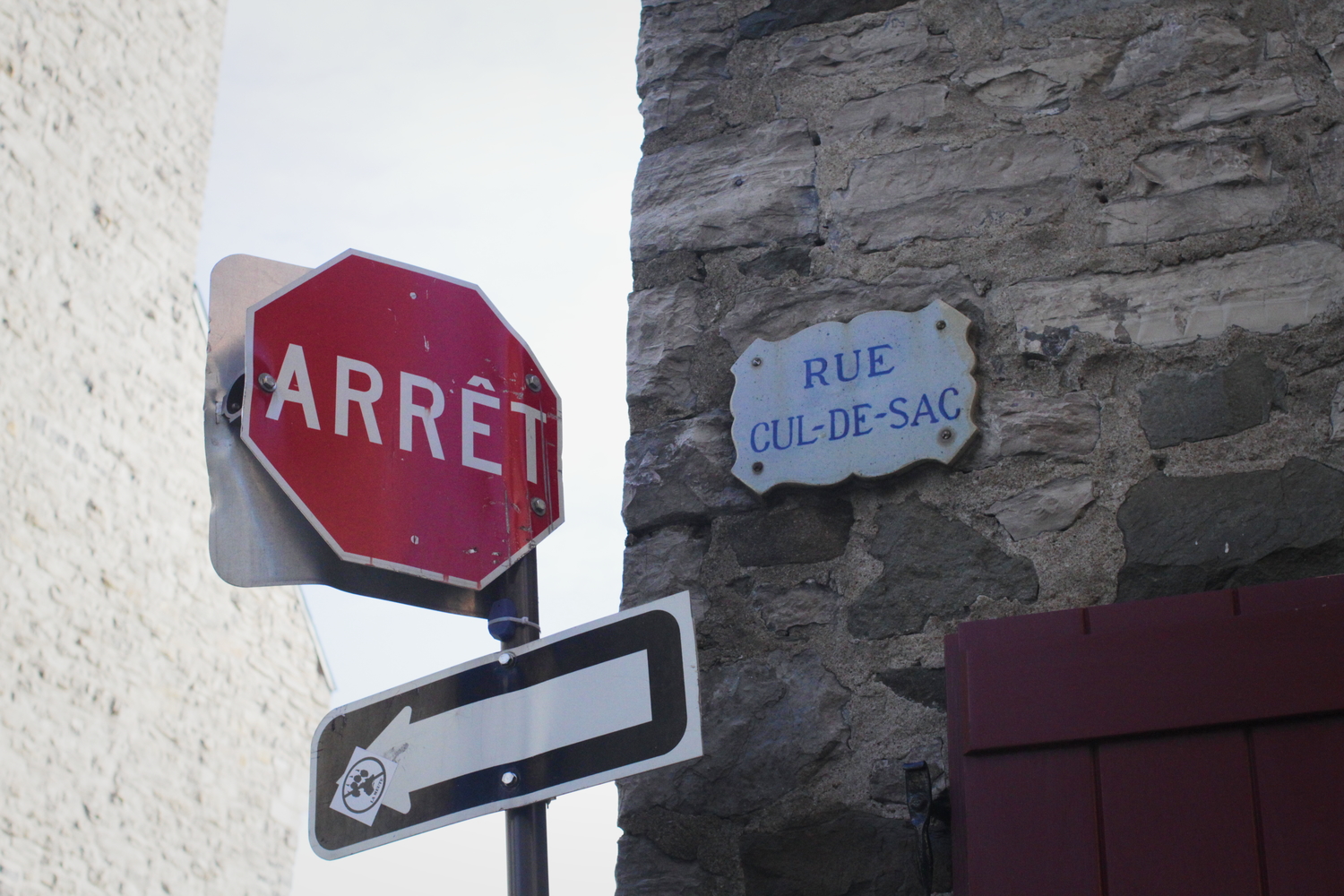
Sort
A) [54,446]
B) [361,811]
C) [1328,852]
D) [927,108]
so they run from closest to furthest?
[1328,852] → [361,811] → [927,108] → [54,446]

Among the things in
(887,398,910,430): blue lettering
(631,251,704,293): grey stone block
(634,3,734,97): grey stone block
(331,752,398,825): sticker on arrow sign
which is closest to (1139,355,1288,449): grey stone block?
(887,398,910,430): blue lettering

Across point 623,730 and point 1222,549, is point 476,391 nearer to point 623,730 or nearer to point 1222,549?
point 623,730

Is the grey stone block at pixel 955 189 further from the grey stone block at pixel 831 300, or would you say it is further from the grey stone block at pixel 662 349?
the grey stone block at pixel 662 349

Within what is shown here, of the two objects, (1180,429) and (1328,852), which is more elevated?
(1180,429)

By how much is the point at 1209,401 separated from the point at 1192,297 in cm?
18

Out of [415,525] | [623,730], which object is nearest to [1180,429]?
[623,730]

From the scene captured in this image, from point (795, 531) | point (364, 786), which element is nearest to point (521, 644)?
point (364, 786)

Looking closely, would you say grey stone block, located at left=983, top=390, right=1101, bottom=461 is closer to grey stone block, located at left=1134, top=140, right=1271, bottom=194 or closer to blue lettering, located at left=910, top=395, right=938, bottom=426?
blue lettering, located at left=910, top=395, right=938, bottom=426

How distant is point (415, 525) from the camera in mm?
1863

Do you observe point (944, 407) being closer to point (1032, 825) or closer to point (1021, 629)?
point (1021, 629)

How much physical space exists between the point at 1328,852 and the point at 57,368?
285 inches

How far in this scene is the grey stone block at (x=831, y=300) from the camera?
7.52ft

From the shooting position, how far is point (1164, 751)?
5.26ft

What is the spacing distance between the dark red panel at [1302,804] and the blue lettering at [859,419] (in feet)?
2.61
